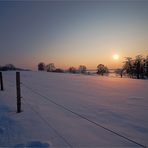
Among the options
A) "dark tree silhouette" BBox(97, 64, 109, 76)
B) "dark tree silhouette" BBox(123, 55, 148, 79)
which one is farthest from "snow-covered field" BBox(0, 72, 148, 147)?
"dark tree silhouette" BBox(97, 64, 109, 76)

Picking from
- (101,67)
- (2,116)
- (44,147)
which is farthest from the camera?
(101,67)

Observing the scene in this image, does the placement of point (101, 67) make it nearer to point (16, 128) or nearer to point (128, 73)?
point (128, 73)

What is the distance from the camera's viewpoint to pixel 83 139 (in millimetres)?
4863

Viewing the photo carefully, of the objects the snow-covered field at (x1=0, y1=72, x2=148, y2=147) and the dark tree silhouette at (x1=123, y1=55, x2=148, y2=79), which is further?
the dark tree silhouette at (x1=123, y1=55, x2=148, y2=79)

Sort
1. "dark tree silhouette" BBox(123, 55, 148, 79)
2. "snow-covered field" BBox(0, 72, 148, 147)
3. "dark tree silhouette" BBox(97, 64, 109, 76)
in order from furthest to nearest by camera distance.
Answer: "dark tree silhouette" BBox(97, 64, 109, 76) → "dark tree silhouette" BBox(123, 55, 148, 79) → "snow-covered field" BBox(0, 72, 148, 147)

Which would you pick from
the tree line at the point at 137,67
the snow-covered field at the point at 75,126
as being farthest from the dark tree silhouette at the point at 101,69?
the snow-covered field at the point at 75,126

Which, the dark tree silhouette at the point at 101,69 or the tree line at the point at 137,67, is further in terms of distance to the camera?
the dark tree silhouette at the point at 101,69

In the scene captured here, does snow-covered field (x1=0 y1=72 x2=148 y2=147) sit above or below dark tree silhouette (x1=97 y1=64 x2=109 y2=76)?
below

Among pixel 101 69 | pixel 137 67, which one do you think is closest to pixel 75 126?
pixel 137 67

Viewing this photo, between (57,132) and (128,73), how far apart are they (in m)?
58.3

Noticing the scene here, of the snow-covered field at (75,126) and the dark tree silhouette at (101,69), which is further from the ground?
the dark tree silhouette at (101,69)

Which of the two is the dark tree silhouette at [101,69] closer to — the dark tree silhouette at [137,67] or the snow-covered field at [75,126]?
the dark tree silhouette at [137,67]

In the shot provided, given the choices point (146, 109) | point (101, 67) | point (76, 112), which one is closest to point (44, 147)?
point (76, 112)

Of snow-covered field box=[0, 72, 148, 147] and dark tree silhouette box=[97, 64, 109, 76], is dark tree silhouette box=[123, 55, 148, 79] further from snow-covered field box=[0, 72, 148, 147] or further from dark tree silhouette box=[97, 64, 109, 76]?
snow-covered field box=[0, 72, 148, 147]
